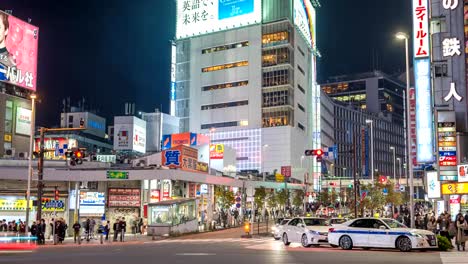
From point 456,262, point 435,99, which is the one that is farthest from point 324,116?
point 456,262

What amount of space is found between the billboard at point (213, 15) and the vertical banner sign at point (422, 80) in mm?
85954

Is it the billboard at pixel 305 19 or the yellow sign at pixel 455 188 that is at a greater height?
the billboard at pixel 305 19

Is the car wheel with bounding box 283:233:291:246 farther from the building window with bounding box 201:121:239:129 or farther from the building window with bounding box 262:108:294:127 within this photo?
the building window with bounding box 201:121:239:129

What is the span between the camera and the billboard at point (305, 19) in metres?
132

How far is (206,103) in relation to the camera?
447 feet

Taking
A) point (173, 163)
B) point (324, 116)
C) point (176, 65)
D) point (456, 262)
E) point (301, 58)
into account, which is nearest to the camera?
point (456, 262)

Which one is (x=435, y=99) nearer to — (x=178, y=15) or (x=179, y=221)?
(x=179, y=221)

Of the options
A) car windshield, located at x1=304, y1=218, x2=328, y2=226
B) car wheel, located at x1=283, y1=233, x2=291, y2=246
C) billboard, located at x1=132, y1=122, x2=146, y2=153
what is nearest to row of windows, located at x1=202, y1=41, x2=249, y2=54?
billboard, located at x1=132, y1=122, x2=146, y2=153

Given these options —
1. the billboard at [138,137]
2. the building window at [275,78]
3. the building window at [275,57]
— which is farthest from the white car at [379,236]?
the building window at [275,57]

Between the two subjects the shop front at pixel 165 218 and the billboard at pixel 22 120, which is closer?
the shop front at pixel 165 218

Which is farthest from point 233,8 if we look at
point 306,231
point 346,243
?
point 346,243

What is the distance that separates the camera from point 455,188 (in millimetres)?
39312

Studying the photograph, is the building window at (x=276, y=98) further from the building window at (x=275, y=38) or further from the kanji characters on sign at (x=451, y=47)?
the kanji characters on sign at (x=451, y=47)

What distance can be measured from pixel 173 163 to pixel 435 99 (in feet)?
84.3
